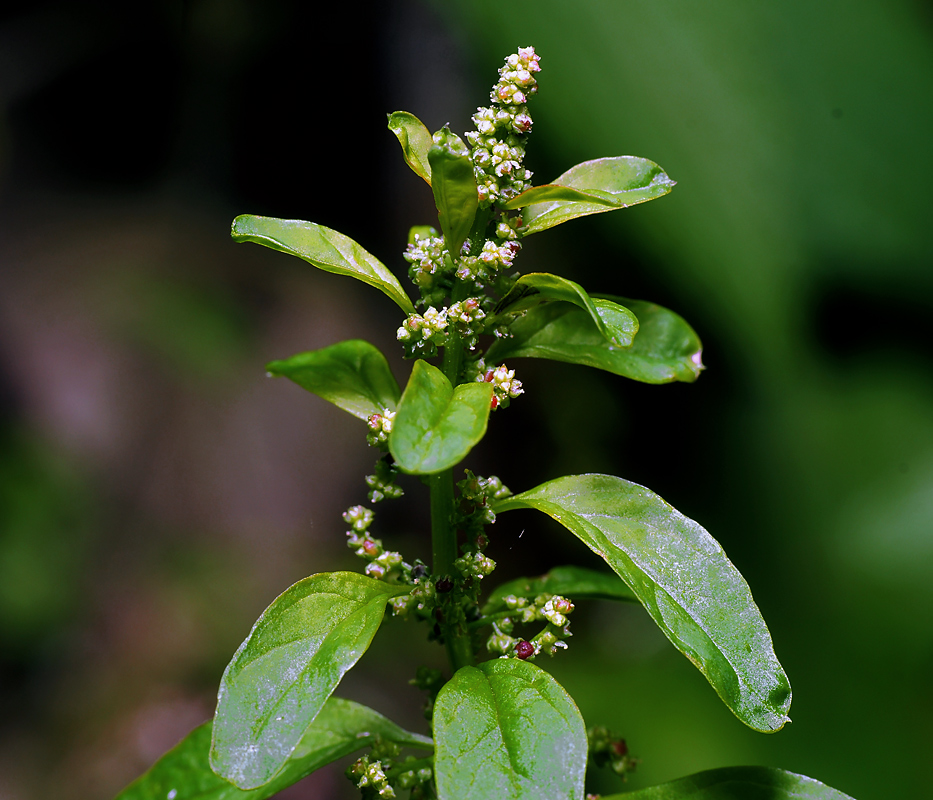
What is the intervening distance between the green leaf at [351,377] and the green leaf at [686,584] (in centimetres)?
21

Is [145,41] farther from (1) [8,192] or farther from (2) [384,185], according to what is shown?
(2) [384,185]

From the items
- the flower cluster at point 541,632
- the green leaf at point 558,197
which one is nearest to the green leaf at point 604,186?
the green leaf at point 558,197

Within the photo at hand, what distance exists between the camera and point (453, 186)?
80cm

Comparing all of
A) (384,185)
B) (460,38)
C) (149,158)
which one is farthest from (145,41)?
(460,38)

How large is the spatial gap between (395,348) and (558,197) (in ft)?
8.81

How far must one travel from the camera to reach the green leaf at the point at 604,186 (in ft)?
2.82

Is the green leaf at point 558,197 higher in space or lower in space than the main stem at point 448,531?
higher

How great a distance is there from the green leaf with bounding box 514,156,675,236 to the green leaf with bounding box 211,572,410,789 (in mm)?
468

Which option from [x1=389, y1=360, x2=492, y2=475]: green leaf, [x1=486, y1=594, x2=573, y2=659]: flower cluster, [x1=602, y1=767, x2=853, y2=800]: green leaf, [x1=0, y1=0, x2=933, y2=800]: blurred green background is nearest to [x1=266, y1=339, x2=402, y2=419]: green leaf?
[x1=389, y1=360, x2=492, y2=475]: green leaf

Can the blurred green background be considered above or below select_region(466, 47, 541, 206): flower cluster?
below

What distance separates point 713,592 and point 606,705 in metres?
2.02

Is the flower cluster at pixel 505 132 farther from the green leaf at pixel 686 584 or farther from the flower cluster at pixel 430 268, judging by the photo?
the green leaf at pixel 686 584

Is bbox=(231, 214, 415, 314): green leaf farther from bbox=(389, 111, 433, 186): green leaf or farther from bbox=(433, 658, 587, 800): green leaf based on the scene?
bbox=(433, 658, 587, 800): green leaf

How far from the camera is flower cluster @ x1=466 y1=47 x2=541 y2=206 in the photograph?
0.83m
